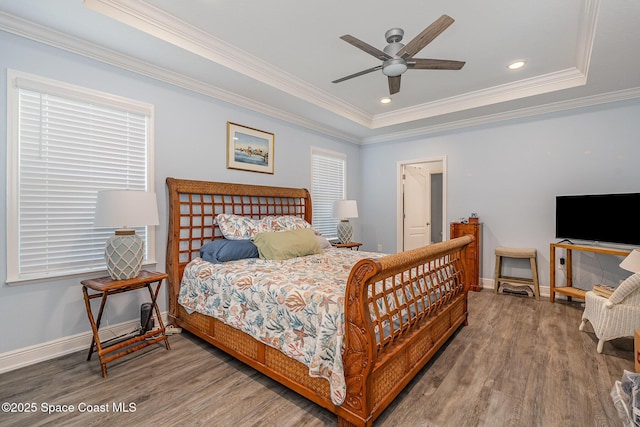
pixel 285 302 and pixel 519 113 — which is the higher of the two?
pixel 519 113

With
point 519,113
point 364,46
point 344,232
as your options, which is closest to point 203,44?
point 364,46

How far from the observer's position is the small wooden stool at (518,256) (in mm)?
4016

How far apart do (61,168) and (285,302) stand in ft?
7.28

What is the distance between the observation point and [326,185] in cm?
521

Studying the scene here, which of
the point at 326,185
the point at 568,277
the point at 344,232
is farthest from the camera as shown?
the point at 326,185

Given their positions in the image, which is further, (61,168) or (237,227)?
(237,227)

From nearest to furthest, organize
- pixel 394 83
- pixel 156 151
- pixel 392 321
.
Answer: pixel 392 321, pixel 394 83, pixel 156 151

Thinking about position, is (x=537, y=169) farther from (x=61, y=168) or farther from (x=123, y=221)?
(x=61, y=168)

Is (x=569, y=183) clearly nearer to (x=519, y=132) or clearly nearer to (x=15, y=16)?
(x=519, y=132)

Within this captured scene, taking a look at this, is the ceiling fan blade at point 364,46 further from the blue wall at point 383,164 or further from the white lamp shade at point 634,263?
the white lamp shade at point 634,263

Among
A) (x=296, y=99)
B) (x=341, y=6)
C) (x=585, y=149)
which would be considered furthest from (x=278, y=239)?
(x=585, y=149)

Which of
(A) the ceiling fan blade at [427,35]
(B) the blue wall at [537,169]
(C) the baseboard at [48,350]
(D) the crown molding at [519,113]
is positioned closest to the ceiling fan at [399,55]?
(A) the ceiling fan blade at [427,35]

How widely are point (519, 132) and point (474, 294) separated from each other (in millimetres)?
2458

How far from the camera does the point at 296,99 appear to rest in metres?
3.79
